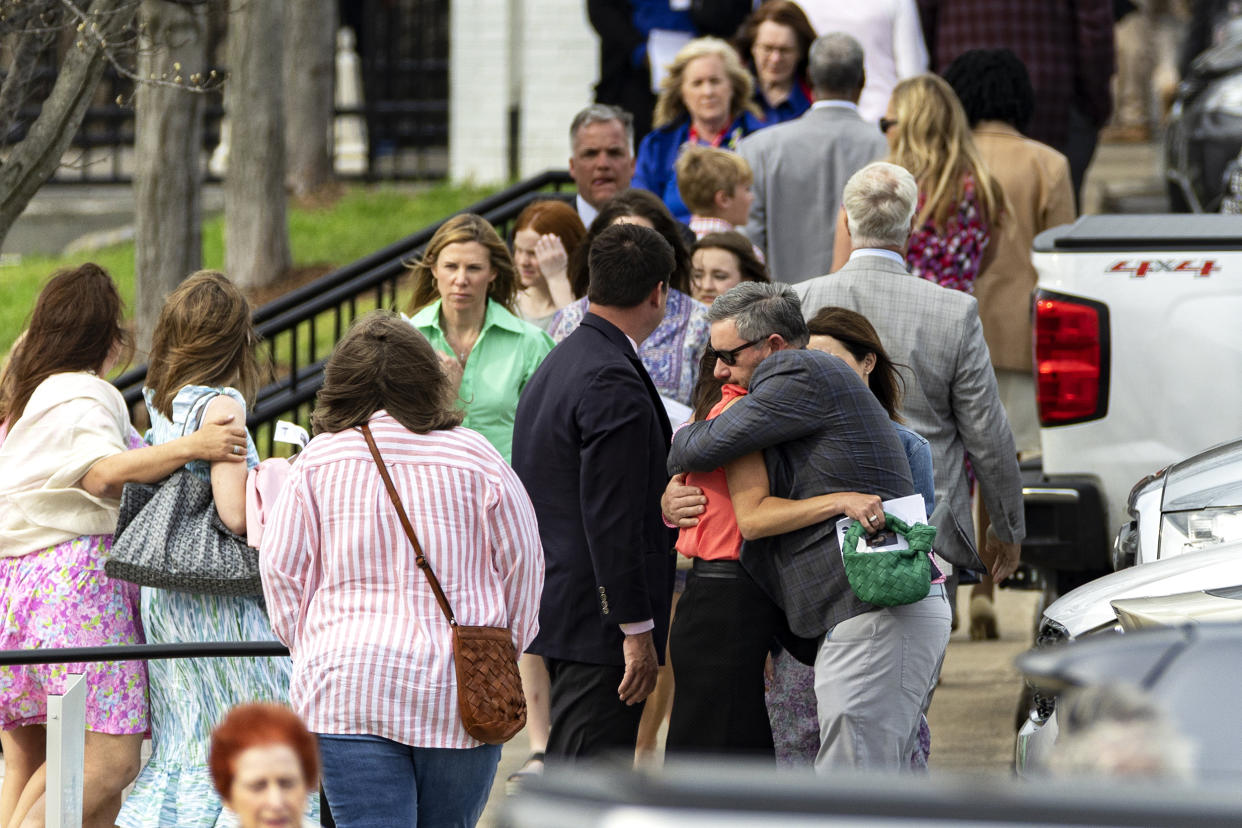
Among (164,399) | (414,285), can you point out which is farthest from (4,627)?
(414,285)

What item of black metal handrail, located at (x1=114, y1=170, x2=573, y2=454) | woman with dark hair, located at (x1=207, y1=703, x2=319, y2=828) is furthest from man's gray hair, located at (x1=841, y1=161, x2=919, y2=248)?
woman with dark hair, located at (x1=207, y1=703, x2=319, y2=828)

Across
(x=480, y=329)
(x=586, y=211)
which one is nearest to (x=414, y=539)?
(x=480, y=329)

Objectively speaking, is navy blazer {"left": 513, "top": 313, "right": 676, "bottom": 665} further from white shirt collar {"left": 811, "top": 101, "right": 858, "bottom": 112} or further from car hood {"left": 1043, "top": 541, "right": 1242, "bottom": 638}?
white shirt collar {"left": 811, "top": 101, "right": 858, "bottom": 112}

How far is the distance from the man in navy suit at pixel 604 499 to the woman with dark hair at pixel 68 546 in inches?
46.4

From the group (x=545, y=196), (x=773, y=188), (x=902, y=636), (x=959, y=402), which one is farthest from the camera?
(x=545, y=196)

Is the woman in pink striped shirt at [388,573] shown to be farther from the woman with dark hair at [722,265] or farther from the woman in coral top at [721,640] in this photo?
the woman with dark hair at [722,265]

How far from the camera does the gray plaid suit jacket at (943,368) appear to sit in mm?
6012

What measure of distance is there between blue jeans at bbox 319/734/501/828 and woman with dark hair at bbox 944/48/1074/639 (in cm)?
372

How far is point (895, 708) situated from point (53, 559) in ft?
7.90

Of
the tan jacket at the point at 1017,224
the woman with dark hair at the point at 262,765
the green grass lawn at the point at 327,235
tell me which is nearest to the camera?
the woman with dark hair at the point at 262,765

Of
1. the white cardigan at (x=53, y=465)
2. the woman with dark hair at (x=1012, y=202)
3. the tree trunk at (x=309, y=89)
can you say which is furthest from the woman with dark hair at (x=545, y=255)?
the tree trunk at (x=309, y=89)

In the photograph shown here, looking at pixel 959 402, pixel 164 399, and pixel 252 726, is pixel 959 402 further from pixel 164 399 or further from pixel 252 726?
pixel 252 726

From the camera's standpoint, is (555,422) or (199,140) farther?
(199,140)

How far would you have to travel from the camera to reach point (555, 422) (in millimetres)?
5406
